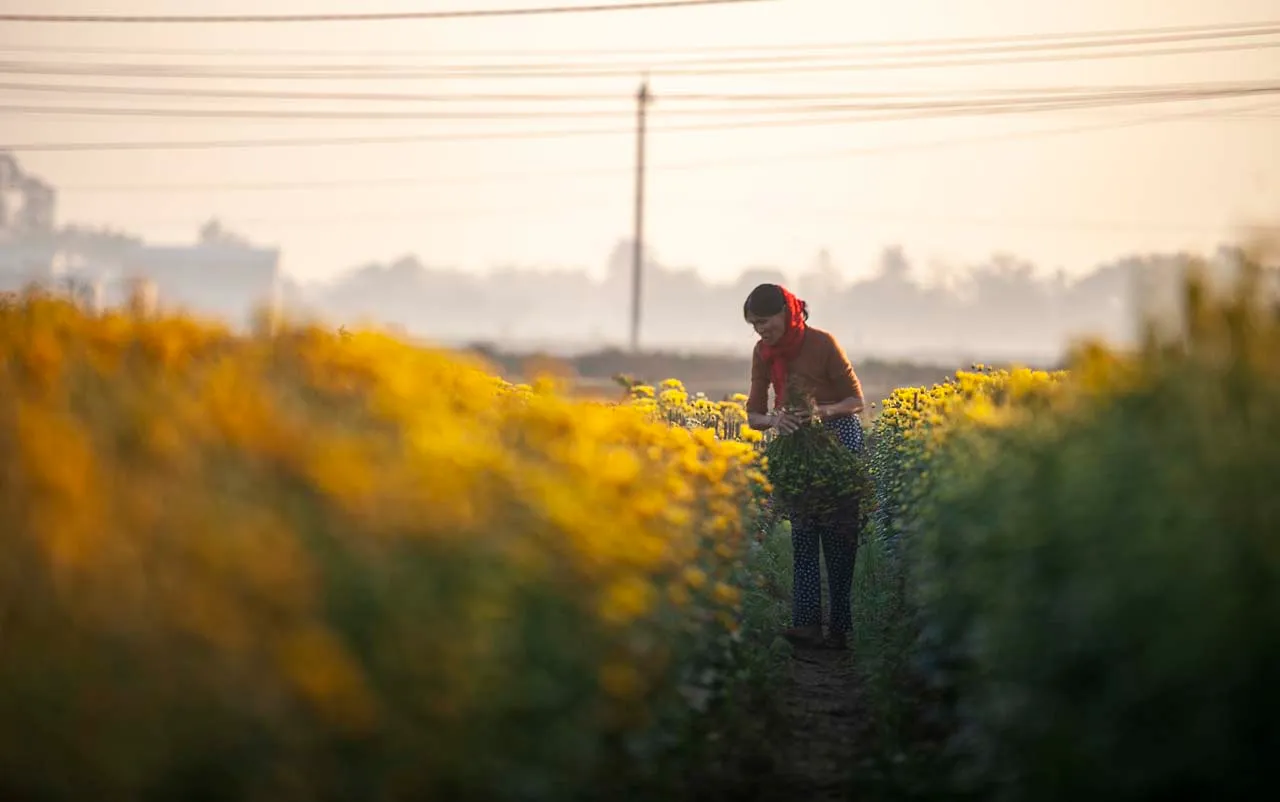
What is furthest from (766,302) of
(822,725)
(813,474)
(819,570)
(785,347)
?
(822,725)

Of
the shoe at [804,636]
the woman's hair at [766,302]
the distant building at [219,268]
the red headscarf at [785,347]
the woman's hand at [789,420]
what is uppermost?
the distant building at [219,268]

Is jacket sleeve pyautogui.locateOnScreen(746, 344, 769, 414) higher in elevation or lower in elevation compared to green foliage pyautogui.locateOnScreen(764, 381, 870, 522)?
higher

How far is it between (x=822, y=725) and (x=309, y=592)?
375 centimetres

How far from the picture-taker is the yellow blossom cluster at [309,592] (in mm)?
3301

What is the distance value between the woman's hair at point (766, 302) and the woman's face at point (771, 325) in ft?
0.08

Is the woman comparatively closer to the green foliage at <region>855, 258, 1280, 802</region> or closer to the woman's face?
the woman's face

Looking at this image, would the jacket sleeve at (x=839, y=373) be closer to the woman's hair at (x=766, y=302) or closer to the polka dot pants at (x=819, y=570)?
the polka dot pants at (x=819, y=570)

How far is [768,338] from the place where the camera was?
28.1 ft

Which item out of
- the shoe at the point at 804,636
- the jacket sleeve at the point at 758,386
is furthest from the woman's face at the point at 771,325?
the shoe at the point at 804,636

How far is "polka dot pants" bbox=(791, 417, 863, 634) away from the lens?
841cm

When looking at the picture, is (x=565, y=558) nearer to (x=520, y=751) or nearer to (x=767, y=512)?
(x=520, y=751)

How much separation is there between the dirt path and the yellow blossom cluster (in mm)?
1031

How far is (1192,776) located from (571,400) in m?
2.75

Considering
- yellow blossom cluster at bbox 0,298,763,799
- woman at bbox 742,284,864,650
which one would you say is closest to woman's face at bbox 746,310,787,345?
woman at bbox 742,284,864,650
